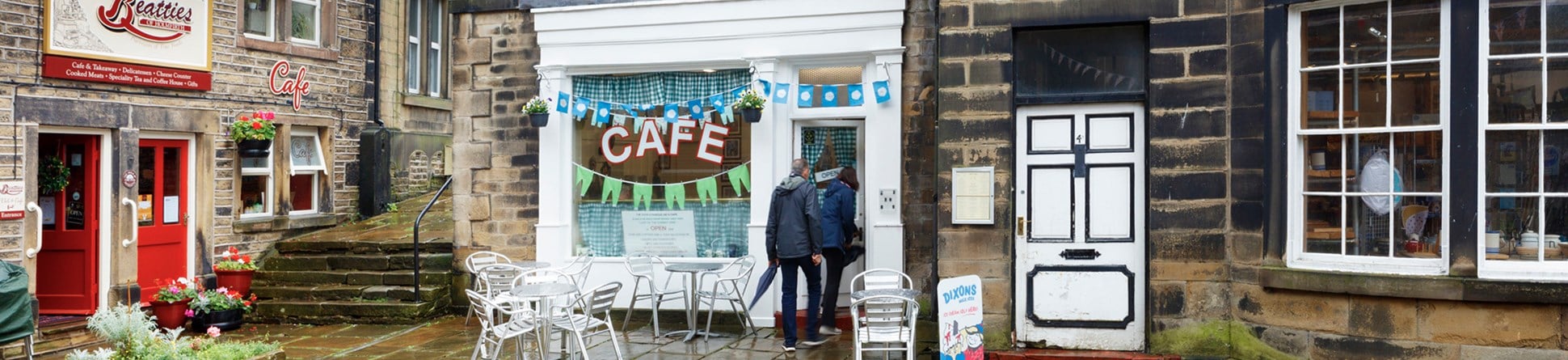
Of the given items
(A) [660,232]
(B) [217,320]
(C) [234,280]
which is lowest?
(B) [217,320]

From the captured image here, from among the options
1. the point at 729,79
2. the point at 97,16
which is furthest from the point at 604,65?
the point at 97,16

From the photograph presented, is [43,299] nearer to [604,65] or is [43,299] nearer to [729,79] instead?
[604,65]

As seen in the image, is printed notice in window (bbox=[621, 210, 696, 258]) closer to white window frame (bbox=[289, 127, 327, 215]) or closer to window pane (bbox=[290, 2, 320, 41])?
white window frame (bbox=[289, 127, 327, 215])

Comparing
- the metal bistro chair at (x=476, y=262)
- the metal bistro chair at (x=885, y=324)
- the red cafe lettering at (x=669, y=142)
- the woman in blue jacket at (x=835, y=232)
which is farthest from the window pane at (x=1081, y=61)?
the metal bistro chair at (x=476, y=262)

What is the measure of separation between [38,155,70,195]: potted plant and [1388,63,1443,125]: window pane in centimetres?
1148

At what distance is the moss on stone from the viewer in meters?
7.52

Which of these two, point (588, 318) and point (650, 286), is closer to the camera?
point (588, 318)

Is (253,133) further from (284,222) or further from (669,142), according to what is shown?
(669,142)

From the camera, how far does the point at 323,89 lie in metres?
14.4

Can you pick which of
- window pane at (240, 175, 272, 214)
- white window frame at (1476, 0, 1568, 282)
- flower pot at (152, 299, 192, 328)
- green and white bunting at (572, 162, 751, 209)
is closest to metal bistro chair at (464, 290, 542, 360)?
green and white bunting at (572, 162, 751, 209)

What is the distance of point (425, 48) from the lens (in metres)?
16.5

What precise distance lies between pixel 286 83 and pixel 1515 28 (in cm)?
1220

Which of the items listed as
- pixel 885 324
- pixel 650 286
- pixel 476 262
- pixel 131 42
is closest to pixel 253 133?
pixel 131 42

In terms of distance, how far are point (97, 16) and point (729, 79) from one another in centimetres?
636
